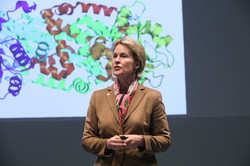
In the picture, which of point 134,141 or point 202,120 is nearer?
point 134,141

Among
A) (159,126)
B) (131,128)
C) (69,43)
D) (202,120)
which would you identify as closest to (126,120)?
(131,128)

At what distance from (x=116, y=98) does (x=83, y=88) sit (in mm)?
1997

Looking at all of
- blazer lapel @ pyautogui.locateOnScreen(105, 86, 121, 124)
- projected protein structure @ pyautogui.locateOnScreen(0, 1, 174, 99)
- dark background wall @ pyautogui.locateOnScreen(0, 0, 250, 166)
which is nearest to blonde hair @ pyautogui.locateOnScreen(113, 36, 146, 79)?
blazer lapel @ pyautogui.locateOnScreen(105, 86, 121, 124)

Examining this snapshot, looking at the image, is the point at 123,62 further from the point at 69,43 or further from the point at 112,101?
the point at 69,43

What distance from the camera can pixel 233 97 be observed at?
12.4 ft

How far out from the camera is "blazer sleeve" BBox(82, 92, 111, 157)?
4.58 ft

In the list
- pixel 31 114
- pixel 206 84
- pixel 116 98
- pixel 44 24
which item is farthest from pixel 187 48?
pixel 116 98

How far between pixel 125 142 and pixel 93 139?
0.19 meters

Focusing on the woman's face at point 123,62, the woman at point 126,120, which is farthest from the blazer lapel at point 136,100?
the woman's face at point 123,62

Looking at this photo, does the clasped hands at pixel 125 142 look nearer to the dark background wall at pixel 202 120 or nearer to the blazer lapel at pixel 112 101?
the blazer lapel at pixel 112 101

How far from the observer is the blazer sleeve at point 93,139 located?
1.40 meters

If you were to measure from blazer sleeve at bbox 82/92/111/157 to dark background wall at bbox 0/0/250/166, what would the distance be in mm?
2044

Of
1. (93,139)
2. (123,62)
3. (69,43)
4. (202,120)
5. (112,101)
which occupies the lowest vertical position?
(202,120)

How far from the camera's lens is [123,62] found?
1497mm
